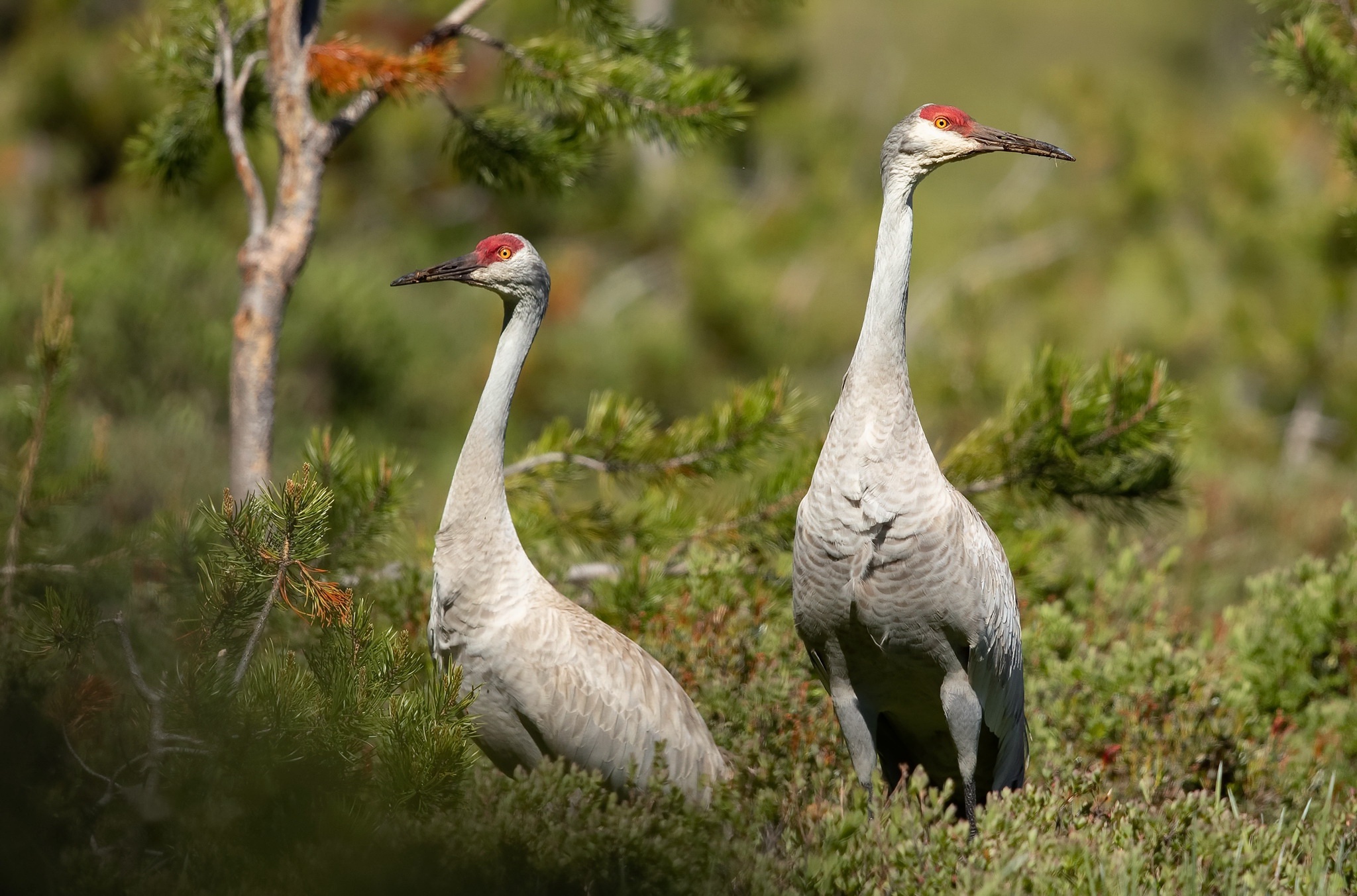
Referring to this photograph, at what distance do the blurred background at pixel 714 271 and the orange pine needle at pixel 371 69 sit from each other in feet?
14.1

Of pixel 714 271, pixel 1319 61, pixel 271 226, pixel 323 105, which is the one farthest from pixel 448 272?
pixel 714 271

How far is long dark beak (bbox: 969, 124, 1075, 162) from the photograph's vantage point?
3.48 m

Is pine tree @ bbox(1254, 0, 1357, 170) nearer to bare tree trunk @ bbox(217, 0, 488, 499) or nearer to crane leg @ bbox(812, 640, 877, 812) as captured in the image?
crane leg @ bbox(812, 640, 877, 812)

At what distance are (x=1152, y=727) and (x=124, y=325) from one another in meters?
9.67

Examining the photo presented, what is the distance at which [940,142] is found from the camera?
3.56 m

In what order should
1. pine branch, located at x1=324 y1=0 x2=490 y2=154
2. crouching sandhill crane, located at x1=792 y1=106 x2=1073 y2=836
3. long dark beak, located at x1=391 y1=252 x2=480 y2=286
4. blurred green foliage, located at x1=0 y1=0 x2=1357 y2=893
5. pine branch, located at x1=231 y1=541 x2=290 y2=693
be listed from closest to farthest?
pine branch, located at x1=231 y1=541 x2=290 y2=693
blurred green foliage, located at x1=0 y1=0 x2=1357 y2=893
crouching sandhill crane, located at x1=792 y1=106 x2=1073 y2=836
long dark beak, located at x1=391 y1=252 x2=480 y2=286
pine branch, located at x1=324 y1=0 x2=490 y2=154

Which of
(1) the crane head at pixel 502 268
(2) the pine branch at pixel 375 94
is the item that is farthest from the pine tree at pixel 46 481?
(1) the crane head at pixel 502 268

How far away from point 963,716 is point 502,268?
1940mm

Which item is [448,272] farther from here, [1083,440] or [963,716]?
[1083,440]

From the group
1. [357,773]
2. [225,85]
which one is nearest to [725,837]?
[357,773]

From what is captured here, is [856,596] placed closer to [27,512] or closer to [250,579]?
[250,579]

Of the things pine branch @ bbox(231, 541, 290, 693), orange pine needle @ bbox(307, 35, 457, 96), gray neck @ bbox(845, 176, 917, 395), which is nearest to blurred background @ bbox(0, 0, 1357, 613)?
orange pine needle @ bbox(307, 35, 457, 96)

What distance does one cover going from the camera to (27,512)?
4.38 meters

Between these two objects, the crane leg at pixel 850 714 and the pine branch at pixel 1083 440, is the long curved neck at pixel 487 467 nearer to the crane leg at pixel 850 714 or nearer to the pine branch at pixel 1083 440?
the crane leg at pixel 850 714
